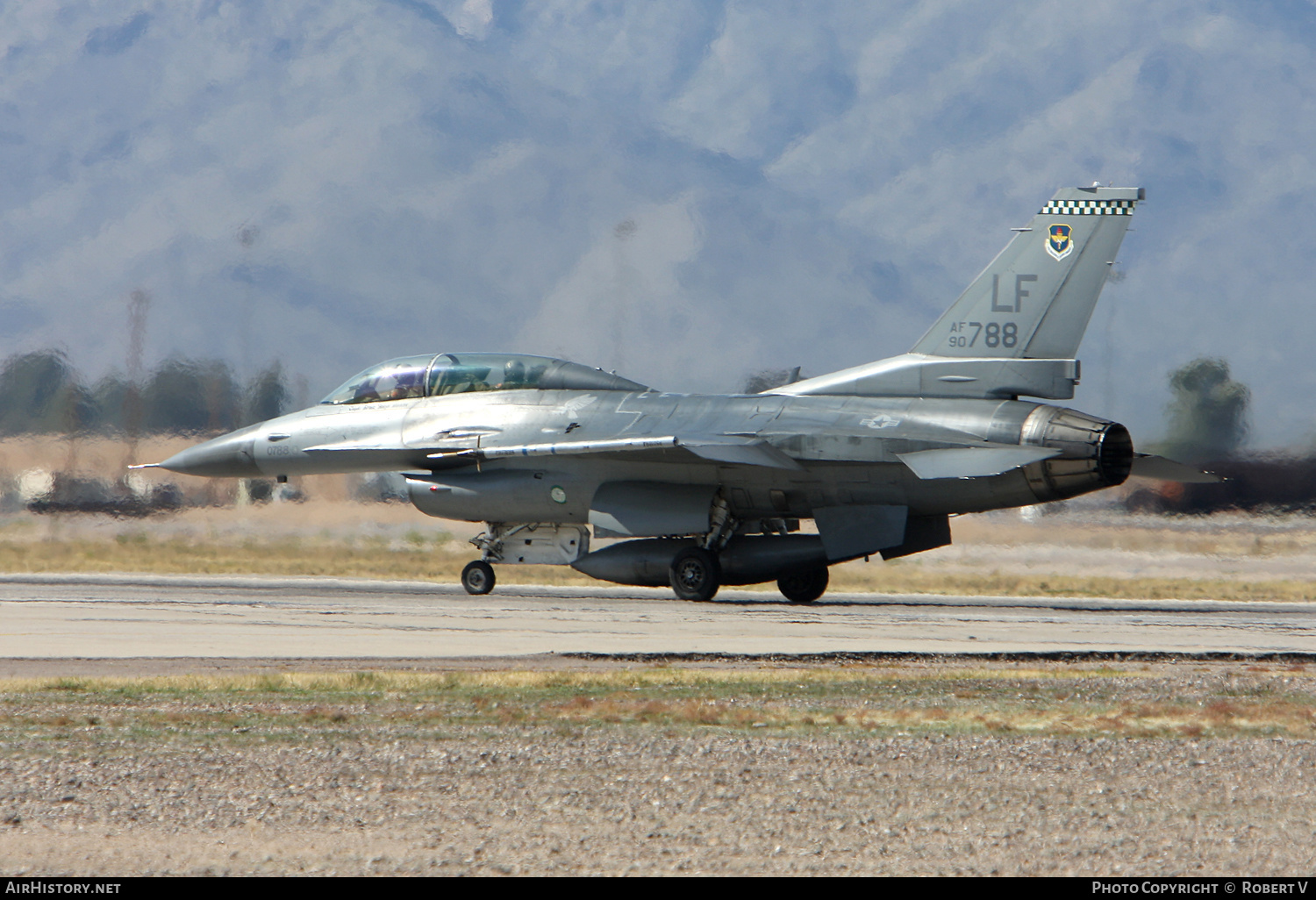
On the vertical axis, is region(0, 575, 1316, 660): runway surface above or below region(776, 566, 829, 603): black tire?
below

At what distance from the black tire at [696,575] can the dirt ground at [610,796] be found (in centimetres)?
1105

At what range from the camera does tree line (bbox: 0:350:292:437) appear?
89.6 feet

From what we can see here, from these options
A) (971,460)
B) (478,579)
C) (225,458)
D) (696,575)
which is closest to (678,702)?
(971,460)

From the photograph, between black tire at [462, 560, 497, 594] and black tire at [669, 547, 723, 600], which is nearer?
black tire at [669, 547, 723, 600]

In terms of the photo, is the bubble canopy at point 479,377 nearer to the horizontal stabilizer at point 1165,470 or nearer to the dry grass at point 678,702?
the horizontal stabilizer at point 1165,470

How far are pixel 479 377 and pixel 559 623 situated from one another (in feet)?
22.6

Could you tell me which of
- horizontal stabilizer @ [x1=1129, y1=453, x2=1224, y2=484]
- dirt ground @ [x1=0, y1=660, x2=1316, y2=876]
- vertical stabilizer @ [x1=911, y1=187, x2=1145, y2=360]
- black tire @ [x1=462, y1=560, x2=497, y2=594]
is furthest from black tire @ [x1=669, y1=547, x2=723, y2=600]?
dirt ground @ [x1=0, y1=660, x2=1316, y2=876]

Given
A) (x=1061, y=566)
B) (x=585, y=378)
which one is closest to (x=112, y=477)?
(x=585, y=378)

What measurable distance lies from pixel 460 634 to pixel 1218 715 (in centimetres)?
781

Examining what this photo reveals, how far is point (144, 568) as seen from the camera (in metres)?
27.0

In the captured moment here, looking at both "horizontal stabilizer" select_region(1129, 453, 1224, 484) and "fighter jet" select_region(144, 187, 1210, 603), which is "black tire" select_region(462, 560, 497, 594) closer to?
"fighter jet" select_region(144, 187, 1210, 603)

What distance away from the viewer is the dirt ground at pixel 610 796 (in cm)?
475

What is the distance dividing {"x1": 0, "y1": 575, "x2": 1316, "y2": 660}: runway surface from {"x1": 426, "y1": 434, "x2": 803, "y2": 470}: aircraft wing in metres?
2.17
